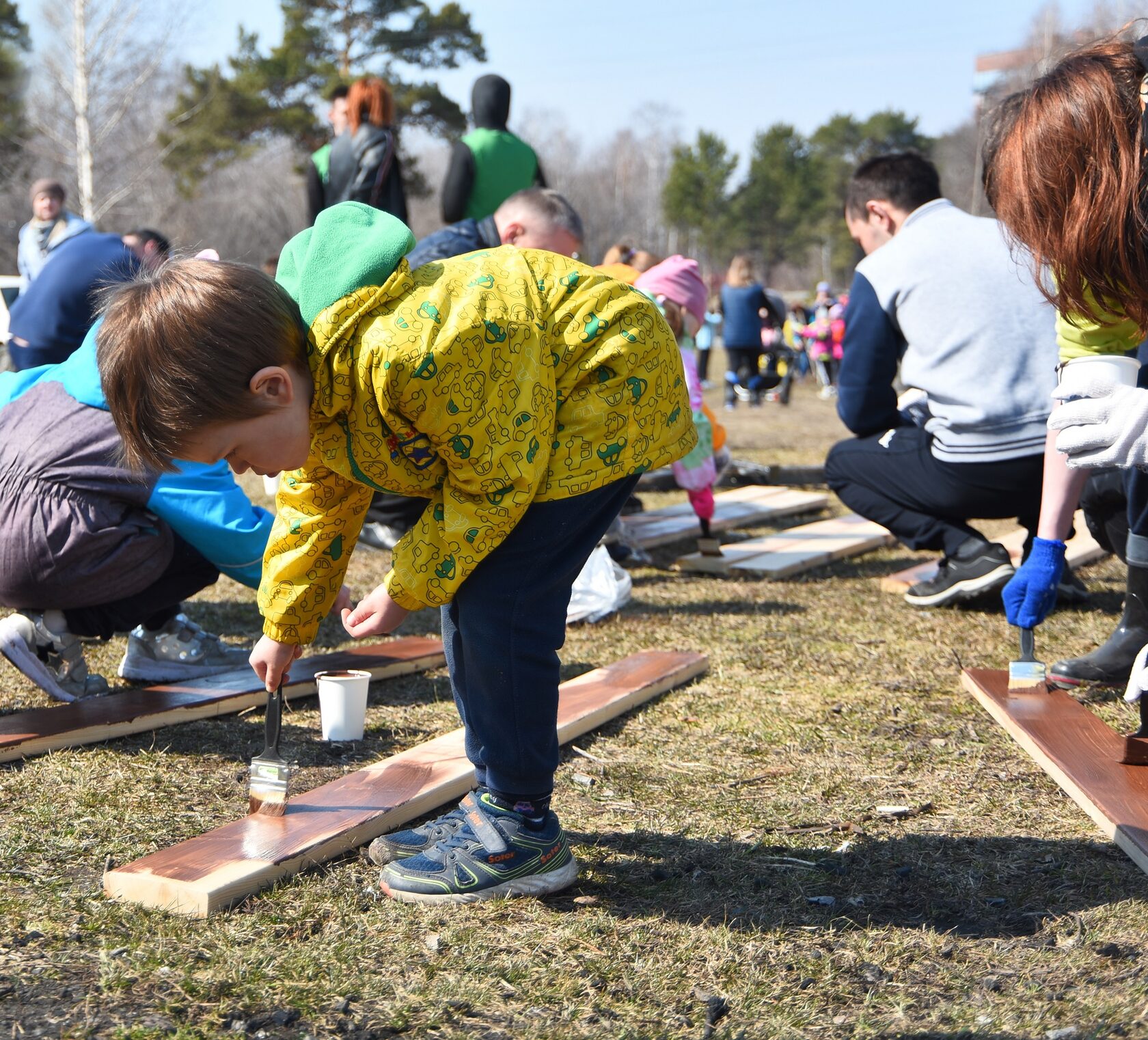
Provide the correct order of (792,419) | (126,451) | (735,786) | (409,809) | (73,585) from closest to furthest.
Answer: (126,451) < (409,809) < (735,786) < (73,585) < (792,419)

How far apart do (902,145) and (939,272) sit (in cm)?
6045

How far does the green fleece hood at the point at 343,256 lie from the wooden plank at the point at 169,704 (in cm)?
152

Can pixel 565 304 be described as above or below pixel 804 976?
above

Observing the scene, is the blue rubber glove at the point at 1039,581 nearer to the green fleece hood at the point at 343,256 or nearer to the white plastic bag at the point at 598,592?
the white plastic bag at the point at 598,592

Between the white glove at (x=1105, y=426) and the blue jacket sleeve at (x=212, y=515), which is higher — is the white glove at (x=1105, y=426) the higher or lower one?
the higher one

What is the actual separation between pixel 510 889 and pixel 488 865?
6 cm

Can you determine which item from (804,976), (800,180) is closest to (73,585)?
(804,976)

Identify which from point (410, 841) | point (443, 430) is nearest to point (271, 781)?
point (410, 841)

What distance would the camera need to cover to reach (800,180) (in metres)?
59.7

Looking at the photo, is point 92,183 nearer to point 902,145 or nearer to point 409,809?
point 409,809

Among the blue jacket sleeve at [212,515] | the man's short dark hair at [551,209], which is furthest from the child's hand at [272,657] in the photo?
the man's short dark hair at [551,209]

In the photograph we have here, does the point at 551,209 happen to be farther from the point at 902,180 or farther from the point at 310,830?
the point at 310,830

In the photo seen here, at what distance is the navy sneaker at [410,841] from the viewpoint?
2.27m

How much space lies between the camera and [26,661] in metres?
3.14
